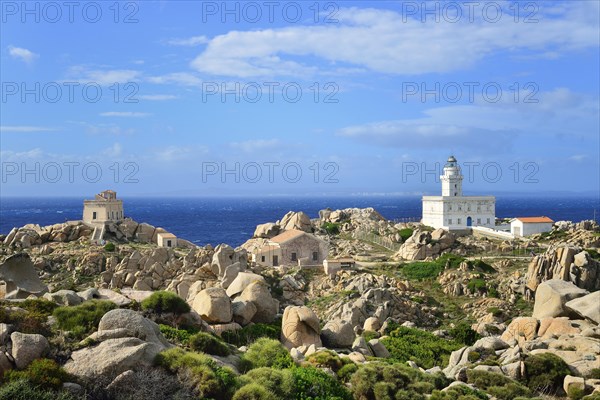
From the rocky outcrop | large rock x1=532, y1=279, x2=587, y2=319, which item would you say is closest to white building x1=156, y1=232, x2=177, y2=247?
the rocky outcrop

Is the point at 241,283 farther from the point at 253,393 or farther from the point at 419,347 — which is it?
the point at 253,393

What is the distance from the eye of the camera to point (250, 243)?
80.9 metres

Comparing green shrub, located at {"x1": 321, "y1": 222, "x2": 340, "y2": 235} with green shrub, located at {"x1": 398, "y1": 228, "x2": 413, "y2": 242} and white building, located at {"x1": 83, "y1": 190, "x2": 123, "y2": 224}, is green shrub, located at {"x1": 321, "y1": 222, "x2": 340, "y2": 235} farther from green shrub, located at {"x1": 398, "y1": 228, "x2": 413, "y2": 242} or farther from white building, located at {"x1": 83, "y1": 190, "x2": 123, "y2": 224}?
white building, located at {"x1": 83, "y1": 190, "x2": 123, "y2": 224}

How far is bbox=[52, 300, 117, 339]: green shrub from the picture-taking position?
2273 cm

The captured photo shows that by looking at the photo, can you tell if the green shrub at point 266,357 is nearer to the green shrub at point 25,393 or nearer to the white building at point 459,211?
the green shrub at point 25,393

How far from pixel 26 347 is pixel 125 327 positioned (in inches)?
130

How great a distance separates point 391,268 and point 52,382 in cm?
5220

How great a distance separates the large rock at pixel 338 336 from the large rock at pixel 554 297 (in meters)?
14.3

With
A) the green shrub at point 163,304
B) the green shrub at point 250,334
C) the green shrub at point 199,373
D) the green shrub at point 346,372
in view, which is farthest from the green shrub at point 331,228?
the green shrub at point 199,373

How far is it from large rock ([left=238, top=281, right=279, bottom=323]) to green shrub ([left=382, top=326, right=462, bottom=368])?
23.7ft

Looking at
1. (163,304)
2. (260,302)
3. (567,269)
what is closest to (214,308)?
(260,302)

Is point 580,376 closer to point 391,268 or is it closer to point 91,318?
point 91,318

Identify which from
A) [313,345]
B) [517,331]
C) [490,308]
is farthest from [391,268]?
[313,345]

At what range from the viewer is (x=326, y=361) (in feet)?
85.1
